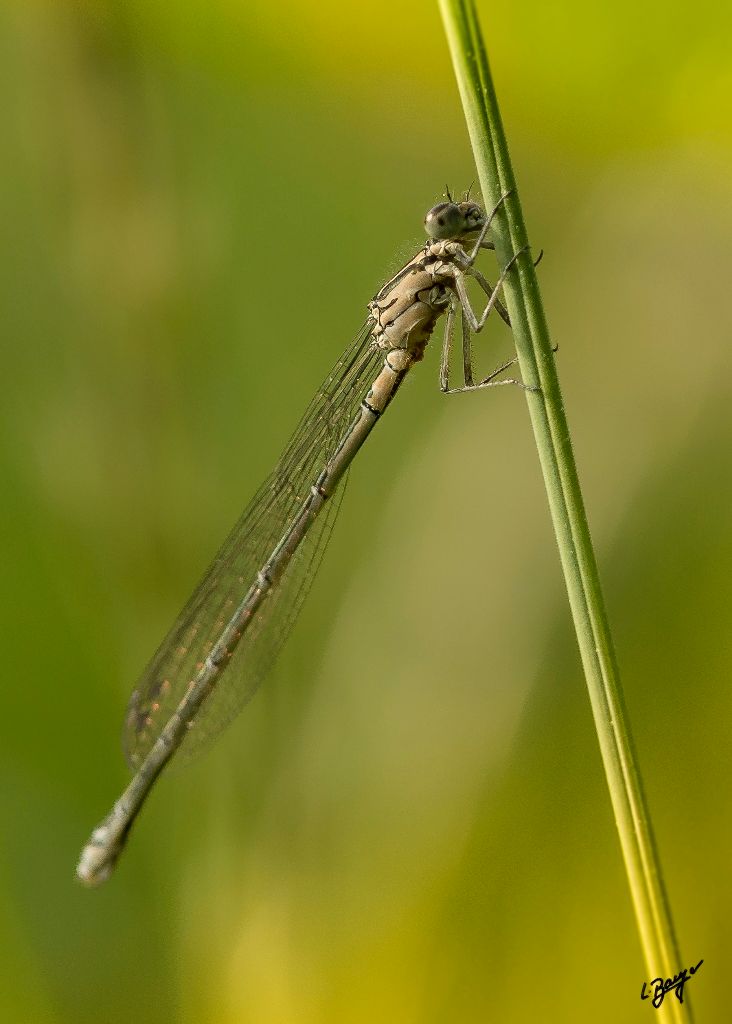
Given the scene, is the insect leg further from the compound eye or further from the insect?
the compound eye

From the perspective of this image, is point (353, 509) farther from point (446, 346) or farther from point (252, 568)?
point (446, 346)

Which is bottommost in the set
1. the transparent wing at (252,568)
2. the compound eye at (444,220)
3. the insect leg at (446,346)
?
the transparent wing at (252,568)

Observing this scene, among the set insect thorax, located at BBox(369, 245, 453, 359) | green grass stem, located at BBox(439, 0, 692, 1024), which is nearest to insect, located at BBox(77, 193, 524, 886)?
insect thorax, located at BBox(369, 245, 453, 359)

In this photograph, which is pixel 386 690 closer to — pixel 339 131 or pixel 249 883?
pixel 249 883


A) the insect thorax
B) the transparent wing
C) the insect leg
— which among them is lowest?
the transparent wing

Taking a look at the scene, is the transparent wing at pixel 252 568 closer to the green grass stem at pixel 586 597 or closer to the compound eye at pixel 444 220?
the compound eye at pixel 444 220

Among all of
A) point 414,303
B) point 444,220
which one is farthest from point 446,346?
point 444,220

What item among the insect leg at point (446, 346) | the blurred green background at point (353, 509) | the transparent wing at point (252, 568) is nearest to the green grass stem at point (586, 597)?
the blurred green background at point (353, 509)
